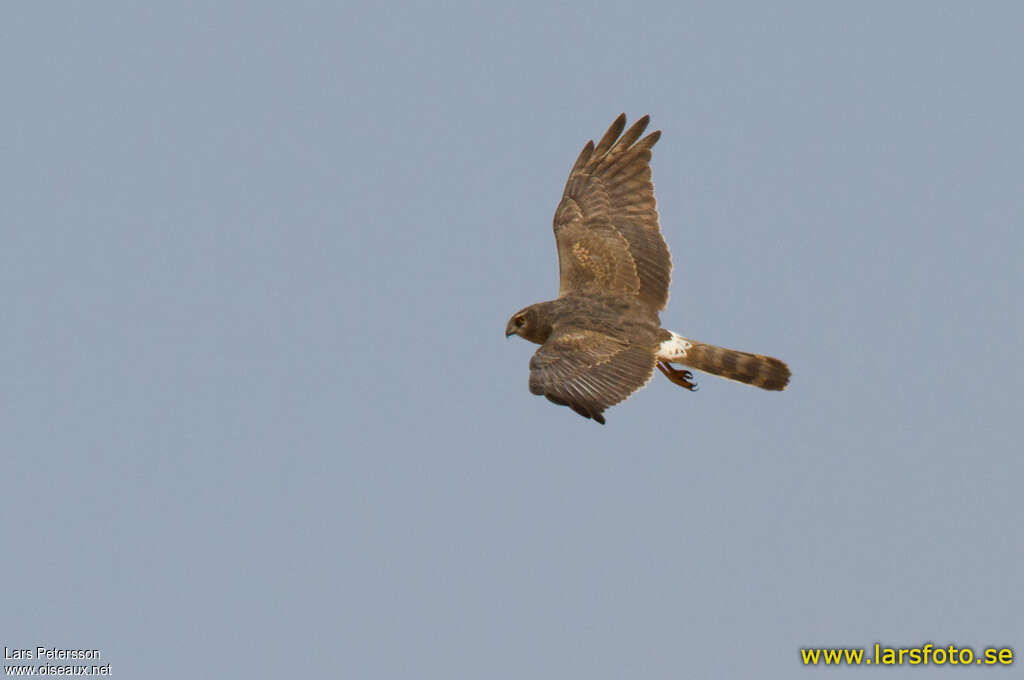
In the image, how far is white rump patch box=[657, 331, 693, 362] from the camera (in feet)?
45.8

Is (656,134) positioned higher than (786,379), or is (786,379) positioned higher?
(656,134)

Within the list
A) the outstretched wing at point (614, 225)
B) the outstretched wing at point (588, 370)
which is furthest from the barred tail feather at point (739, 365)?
the outstretched wing at point (614, 225)

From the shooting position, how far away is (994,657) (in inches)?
524

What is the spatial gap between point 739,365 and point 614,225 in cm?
248

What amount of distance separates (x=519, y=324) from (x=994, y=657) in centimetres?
584

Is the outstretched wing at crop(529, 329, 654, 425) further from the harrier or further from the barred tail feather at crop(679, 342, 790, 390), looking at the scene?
the barred tail feather at crop(679, 342, 790, 390)

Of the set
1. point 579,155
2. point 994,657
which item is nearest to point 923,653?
point 994,657

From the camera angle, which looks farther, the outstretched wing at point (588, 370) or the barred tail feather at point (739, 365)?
the barred tail feather at point (739, 365)

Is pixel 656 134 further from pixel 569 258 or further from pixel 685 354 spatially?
pixel 685 354

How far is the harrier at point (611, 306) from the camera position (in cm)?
1298

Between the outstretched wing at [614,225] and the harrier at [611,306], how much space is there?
11mm

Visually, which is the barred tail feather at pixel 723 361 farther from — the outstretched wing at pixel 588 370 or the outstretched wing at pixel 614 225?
the outstretched wing at pixel 614 225

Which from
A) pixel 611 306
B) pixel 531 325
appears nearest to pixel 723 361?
pixel 611 306

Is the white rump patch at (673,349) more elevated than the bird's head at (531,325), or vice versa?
the bird's head at (531,325)
